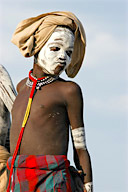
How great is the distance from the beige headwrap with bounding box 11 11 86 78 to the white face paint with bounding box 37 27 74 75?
0.05 m

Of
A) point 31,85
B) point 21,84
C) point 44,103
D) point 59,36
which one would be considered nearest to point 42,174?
point 44,103

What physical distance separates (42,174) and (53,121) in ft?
1.53

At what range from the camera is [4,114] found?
23.2 feet

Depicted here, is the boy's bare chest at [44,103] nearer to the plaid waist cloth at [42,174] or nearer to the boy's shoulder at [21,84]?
the boy's shoulder at [21,84]

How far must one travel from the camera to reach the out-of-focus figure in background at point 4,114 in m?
6.91

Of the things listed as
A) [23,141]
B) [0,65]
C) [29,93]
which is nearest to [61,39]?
[29,93]

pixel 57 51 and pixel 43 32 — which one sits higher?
pixel 43 32

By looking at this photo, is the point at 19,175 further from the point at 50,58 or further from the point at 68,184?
the point at 50,58

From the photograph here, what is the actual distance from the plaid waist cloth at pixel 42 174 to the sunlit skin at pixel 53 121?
71 mm

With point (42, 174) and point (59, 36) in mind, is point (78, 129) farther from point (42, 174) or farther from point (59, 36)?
point (59, 36)

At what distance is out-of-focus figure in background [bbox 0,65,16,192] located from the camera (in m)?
6.91

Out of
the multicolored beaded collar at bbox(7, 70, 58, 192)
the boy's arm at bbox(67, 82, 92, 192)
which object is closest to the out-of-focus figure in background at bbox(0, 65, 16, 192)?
the multicolored beaded collar at bbox(7, 70, 58, 192)

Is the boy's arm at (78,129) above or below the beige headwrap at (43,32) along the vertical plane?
below

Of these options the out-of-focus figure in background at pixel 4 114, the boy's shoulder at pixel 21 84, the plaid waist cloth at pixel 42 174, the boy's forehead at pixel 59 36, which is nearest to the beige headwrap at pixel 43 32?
the boy's forehead at pixel 59 36
